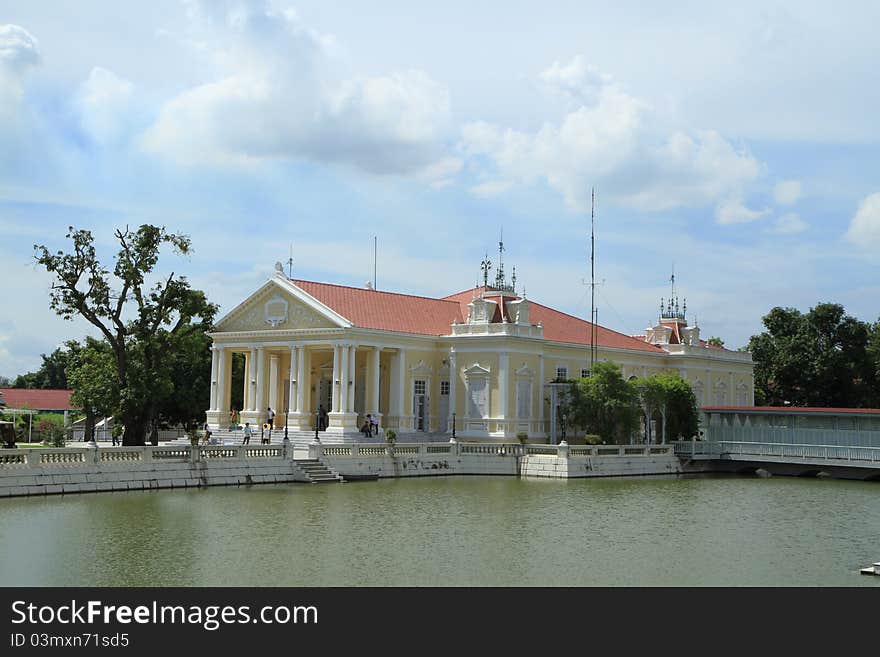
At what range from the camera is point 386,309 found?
4575cm

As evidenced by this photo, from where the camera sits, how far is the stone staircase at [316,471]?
33.9 meters

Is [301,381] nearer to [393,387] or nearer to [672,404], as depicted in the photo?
[393,387]

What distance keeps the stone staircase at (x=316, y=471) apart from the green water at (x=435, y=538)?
67.7 inches

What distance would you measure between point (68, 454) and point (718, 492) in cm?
1987

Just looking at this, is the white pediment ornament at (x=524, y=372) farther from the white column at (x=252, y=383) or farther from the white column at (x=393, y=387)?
the white column at (x=252, y=383)

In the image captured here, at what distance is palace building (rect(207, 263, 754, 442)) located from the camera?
4247cm

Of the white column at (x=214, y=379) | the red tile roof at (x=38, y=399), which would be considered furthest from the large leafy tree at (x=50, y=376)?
the white column at (x=214, y=379)

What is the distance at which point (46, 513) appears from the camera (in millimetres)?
23641

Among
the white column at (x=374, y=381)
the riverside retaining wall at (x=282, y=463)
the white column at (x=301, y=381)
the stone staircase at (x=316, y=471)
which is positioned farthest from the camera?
the white column at (x=301, y=381)

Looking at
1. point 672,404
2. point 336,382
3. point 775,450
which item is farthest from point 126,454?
point 775,450

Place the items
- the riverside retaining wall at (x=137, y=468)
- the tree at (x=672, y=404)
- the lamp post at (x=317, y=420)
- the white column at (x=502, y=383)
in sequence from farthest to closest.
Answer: the tree at (x=672, y=404) → the white column at (x=502, y=383) → the lamp post at (x=317, y=420) → the riverside retaining wall at (x=137, y=468)

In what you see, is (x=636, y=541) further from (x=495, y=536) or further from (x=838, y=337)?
(x=838, y=337)

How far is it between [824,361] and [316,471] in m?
38.4

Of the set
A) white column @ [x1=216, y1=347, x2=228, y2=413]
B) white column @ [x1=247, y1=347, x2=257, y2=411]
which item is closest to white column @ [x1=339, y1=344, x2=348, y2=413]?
white column @ [x1=247, y1=347, x2=257, y2=411]
